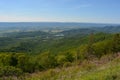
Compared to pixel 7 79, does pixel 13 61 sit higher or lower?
lower

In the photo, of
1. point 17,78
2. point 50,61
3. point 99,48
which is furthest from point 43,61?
point 17,78

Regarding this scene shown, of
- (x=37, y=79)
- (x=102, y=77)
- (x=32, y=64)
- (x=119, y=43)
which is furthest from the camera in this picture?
(x=32, y=64)

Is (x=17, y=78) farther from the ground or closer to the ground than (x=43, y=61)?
farther from the ground

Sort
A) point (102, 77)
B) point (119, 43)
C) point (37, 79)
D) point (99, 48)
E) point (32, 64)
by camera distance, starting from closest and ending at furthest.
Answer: point (102, 77) < point (37, 79) < point (119, 43) < point (32, 64) < point (99, 48)

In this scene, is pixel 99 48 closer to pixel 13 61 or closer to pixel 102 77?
pixel 13 61

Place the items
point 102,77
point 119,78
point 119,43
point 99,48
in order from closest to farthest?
point 119,78 → point 102,77 → point 119,43 → point 99,48

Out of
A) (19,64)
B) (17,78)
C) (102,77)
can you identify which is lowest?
(19,64)

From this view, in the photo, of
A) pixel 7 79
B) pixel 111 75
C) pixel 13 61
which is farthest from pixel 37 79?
pixel 13 61

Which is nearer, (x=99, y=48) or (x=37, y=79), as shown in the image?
(x=37, y=79)

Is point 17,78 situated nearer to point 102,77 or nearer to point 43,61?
point 102,77
